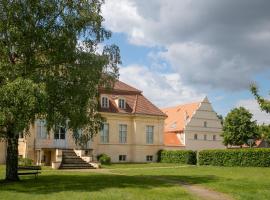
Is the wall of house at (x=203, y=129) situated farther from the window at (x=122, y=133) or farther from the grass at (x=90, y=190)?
the grass at (x=90, y=190)

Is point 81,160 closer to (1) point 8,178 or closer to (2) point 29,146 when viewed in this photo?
(2) point 29,146

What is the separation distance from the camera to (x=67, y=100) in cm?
2017

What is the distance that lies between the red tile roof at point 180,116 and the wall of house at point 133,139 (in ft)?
76.0

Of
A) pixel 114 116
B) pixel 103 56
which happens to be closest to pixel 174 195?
pixel 103 56

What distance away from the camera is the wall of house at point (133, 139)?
44.4 m

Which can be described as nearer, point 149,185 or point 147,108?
point 149,185

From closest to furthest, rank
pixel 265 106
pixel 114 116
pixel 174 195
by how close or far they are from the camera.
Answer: pixel 174 195 < pixel 265 106 < pixel 114 116

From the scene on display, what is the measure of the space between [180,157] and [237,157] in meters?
6.55

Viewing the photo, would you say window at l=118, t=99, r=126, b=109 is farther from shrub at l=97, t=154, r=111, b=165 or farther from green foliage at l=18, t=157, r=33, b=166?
green foliage at l=18, t=157, r=33, b=166

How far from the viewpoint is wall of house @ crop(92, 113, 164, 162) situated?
44.4 meters

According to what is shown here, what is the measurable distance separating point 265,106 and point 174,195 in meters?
5.19

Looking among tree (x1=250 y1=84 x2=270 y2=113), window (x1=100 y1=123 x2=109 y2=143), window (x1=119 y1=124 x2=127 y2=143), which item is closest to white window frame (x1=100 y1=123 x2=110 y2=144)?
window (x1=100 y1=123 x2=109 y2=143)

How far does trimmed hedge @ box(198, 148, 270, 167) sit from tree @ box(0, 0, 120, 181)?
66.5 feet

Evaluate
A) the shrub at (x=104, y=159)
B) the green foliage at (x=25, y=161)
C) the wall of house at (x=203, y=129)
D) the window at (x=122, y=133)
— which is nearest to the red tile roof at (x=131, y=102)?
the window at (x=122, y=133)
